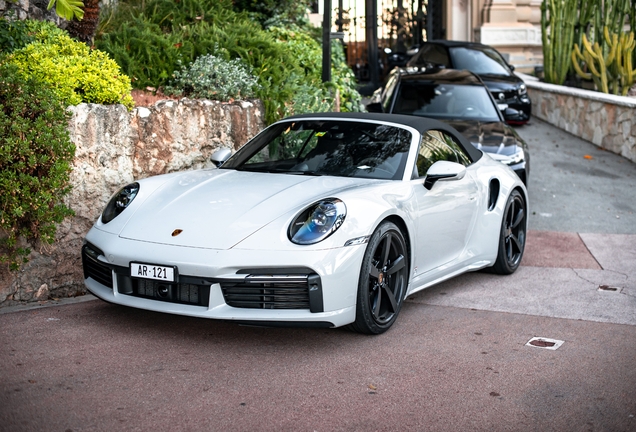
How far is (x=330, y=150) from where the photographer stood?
632 cm

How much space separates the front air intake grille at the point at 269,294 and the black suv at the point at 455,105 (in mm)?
5142

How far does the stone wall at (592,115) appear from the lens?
13.5m

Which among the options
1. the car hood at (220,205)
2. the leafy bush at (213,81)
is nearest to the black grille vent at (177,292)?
the car hood at (220,205)

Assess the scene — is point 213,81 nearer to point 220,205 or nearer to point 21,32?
point 21,32

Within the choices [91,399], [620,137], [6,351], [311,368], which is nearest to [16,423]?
[91,399]

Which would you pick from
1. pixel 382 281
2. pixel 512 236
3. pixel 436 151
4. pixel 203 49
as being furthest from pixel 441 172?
pixel 203 49

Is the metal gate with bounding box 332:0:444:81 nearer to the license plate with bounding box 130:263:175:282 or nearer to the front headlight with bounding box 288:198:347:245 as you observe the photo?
the front headlight with bounding box 288:198:347:245

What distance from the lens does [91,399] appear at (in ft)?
14.0

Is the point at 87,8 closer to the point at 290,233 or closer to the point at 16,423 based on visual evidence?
the point at 290,233

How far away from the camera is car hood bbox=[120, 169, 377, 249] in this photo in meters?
5.19

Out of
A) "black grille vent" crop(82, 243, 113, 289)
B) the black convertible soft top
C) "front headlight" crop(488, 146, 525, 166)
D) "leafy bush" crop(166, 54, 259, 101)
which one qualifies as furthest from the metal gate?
"black grille vent" crop(82, 243, 113, 289)

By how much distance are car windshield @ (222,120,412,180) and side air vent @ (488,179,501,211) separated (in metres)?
1.15

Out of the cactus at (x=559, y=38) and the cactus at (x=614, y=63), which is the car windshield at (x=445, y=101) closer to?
the cactus at (x=614, y=63)

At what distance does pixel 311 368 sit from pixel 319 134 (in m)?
2.15
